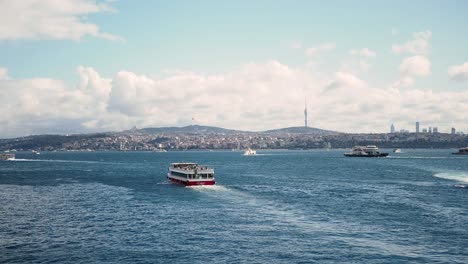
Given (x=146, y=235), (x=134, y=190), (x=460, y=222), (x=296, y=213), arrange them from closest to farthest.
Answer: (x=146, y=235) → (x=460, y=222) → (x=296, y=213) → (x=134, y=190)

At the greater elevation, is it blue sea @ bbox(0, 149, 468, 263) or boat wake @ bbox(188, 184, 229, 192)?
boat wake @ bbox(188, 184, 229, 192)

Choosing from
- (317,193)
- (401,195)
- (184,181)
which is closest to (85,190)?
(184,181)

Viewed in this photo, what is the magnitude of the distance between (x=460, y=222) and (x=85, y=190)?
74552 millimetres

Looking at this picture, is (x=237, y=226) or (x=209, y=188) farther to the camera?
(x=209, y=188)

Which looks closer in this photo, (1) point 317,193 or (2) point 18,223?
(2) point 18,223

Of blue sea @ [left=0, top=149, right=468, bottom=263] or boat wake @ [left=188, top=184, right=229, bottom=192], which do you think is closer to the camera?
blue sea @ [left=0, top=149, right=468, bottom=263]

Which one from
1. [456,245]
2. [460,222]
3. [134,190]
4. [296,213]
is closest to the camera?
[456,245]

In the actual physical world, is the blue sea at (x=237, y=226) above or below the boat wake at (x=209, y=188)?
below

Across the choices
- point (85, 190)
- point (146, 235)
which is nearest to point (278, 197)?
point (146, 235)

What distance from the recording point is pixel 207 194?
90.9 meters

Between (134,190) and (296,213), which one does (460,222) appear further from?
(134,190)

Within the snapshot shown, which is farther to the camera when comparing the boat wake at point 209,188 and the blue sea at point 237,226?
the boat wake at point 209,188

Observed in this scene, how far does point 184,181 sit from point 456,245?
6877cm

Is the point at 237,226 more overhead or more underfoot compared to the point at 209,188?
more underfoot
